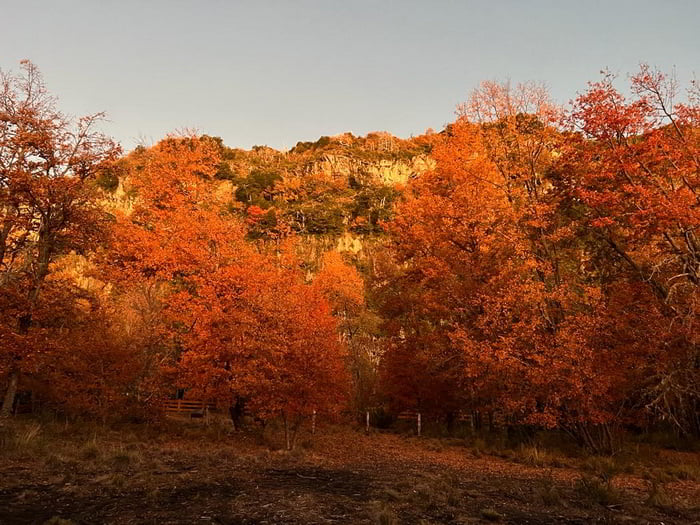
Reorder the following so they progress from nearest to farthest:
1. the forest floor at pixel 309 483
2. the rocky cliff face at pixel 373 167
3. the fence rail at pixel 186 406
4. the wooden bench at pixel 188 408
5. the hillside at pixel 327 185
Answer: the forest floor at pixel 309 483 → the wooden bench at pixel 188 408 → the fence rail at pixel 186 406 → the hillside at pixel 327 185 → the rocky cliff face at pixel 373 167

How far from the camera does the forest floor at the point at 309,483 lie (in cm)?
800

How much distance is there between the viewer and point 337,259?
183 feet

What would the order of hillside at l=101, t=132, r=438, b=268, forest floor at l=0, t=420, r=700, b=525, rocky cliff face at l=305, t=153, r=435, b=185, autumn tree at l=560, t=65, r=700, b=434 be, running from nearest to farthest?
forest floor at l=0, t=420, r=700, b=525 < autumn tree at l=560, t=65, r=700, b=434 < hillside at l=101, t=132, r=438, b=268 < rocky cliff face at l=305, t=153, r=435, b=185

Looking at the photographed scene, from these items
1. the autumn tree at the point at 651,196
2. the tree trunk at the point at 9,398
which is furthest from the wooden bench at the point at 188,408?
the autumn tree at the point at 651,196

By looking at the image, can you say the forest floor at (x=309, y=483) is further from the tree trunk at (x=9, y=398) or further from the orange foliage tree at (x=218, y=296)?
the orange foliage tree at (x=218, y=296)

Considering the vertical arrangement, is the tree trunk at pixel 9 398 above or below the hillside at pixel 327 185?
below

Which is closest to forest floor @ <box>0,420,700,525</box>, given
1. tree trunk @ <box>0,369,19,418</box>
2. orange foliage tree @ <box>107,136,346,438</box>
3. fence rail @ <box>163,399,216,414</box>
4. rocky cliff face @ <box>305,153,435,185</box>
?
tree trunk @ <box>0,369,19,418</box>

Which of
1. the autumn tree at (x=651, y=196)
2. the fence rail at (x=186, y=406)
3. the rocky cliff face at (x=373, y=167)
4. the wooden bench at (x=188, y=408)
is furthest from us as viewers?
the rocky cliff face at (x=373, y=167)

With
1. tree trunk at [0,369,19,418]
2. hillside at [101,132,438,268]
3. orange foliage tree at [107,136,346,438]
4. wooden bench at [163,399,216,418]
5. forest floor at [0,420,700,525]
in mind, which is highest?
hillside at [101,132,438,268]

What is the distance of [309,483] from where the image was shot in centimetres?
1121

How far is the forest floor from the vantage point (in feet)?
26.2

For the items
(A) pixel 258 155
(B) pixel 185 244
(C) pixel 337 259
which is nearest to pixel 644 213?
(B) pixel 185 244

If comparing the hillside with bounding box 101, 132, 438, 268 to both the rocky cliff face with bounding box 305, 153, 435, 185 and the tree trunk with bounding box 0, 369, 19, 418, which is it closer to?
the rocky cliff face with bounding box 305, 153, 435, 185

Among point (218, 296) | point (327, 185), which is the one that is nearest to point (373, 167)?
point (327, 185)
